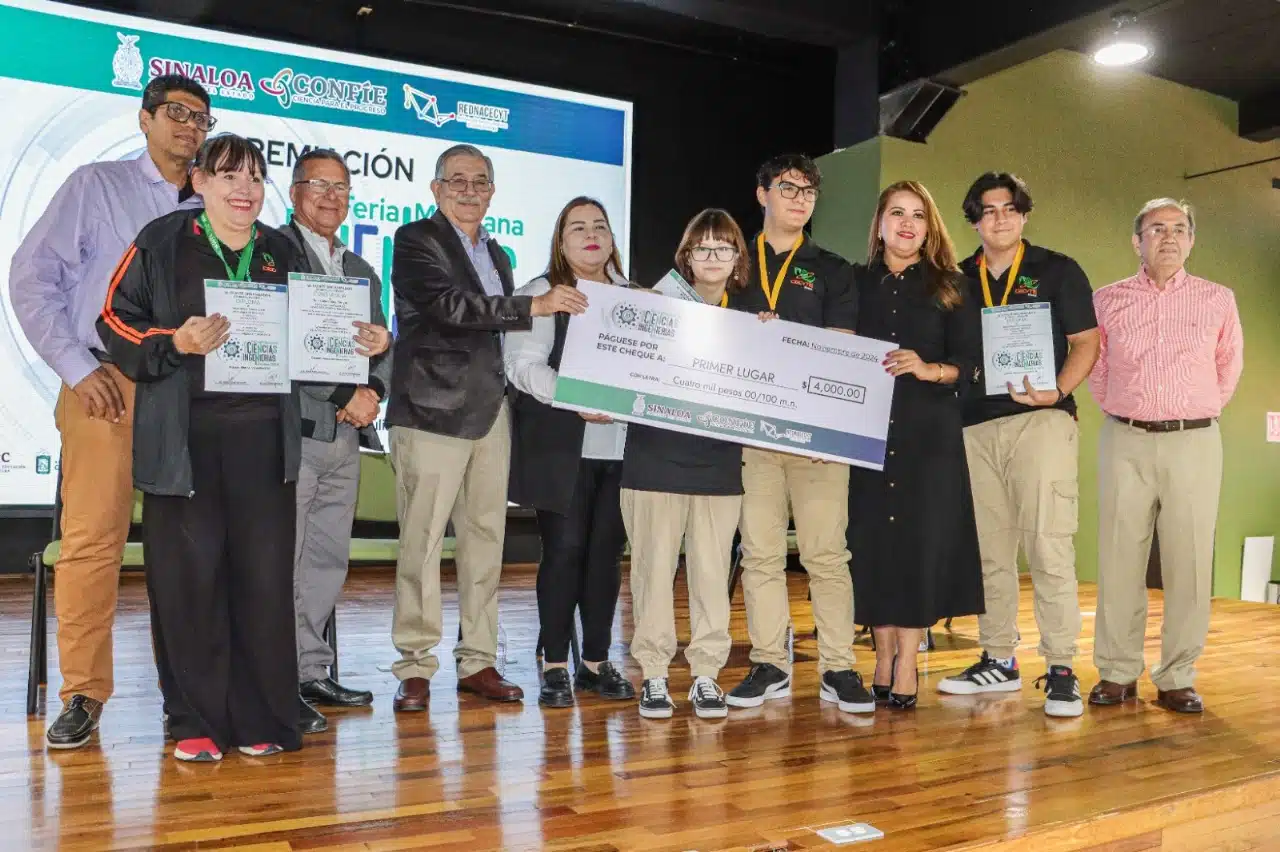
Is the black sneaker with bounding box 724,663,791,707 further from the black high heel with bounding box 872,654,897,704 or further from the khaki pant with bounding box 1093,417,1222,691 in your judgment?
the khaki pant with bounding box 1093,417,1222,691

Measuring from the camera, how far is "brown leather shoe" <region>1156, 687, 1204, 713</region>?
10.7ft

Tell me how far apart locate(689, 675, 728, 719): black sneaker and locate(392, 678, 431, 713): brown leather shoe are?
77 centimetres

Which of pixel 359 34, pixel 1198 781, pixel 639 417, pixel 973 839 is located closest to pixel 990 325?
pixel 639 417

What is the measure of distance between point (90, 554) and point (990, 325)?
2584 millimetres

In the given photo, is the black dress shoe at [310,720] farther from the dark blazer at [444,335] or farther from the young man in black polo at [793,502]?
the young man in black polo at [793,502]

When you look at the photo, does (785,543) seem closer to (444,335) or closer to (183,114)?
(444,335)

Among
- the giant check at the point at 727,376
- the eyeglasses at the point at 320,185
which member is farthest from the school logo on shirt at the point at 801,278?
the eyeglasses at the point at 320,185

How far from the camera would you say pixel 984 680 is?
3480 millimetres

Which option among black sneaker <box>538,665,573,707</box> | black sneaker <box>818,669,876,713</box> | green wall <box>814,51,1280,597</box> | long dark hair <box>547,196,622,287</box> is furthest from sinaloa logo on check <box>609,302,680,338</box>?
green wall <box>814,51,1280,597</box>

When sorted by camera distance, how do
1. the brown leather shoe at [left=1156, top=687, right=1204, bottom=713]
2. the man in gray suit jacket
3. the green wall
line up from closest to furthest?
1. the man in gray suit jacket
2. the brown leather shoe at [left=1156, top=687, right=1204, bottom=713]
3. the green wall

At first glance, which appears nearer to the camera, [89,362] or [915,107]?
[89,362]

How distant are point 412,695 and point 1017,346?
2.04 m

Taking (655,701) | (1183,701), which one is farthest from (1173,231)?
(655,701)

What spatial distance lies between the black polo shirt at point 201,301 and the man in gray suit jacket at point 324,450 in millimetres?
298
